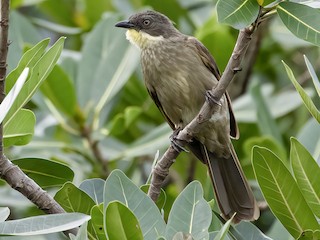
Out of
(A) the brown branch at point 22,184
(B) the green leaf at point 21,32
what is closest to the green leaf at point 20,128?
(A) the brown branch at point 22,184

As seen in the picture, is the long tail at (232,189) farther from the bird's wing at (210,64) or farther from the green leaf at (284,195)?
the green leaf at (284,195)

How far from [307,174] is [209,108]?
500 millimetres

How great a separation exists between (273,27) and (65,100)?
1787 mm

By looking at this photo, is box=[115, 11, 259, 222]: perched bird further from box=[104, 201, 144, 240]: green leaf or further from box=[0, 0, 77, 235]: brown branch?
box=[104, 201, 144, 240]: green leaf

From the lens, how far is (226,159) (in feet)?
16.0

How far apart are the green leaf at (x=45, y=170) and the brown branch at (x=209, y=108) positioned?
1.28ft

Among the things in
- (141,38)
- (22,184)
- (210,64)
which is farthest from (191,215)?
(141,38)

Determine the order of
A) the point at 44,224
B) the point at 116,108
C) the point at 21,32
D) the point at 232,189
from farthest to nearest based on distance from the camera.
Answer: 1. the point at 116,108
2. the point at 21,32
3. the point at 232,189
4. the point at 44,224

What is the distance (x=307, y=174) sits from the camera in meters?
3.08

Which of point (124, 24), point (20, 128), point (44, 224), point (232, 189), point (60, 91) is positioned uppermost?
point (124, 24)

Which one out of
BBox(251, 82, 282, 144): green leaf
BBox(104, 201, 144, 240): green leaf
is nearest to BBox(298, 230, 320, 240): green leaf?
BBox(104, 201, 144, 240): green leaf

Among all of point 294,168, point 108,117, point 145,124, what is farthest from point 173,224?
point 145,124

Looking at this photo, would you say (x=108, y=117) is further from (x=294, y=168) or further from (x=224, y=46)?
(x=294, y=168)

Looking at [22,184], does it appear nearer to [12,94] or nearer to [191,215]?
[12,94]
